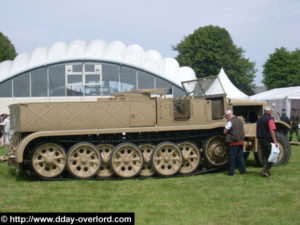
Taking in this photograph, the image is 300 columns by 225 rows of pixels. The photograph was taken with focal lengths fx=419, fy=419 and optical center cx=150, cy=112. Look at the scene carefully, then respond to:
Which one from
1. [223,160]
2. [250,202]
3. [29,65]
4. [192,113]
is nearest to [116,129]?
[192,113]

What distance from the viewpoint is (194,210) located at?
750 cm

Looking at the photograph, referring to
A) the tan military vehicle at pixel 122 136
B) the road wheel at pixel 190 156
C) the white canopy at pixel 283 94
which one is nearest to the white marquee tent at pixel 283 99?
the white canopy at pixel 283 94

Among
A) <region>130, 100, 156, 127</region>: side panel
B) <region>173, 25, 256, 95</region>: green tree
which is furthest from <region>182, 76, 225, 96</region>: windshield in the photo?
<region>173, 25, 256, 95</region>: green tree

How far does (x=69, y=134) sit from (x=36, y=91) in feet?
78.3

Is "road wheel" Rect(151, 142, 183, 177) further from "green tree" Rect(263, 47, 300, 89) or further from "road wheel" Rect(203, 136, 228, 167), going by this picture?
"green tree" Rect(263, 47, 300, 89)

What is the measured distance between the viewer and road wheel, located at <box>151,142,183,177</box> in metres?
11.1

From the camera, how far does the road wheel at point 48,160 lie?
10.4 m

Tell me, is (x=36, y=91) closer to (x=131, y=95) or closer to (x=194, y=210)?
(x=131, y=95)

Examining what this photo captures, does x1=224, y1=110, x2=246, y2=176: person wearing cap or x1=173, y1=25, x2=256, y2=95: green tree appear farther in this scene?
x1=173, y1=25, x2=256, y2=95: green tree

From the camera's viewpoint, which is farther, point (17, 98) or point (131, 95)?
point (17, 98)

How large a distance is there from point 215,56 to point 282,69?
1014 centimetres

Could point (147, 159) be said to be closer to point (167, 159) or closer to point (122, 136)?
point (167, 159)

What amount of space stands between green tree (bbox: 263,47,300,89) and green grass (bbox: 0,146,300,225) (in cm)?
5172

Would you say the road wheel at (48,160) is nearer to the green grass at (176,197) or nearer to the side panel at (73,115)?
the green grass at (176,197)
